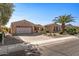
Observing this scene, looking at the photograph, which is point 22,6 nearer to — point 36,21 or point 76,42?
point 36,21

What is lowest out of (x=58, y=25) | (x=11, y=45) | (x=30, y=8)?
(x=11, y=45)

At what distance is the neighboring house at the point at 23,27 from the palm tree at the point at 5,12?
414mm

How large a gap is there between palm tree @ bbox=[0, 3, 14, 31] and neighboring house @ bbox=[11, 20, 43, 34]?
414 mm

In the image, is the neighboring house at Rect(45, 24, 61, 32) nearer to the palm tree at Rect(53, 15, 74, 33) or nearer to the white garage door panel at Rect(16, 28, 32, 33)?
the palm tree at Rect(53, 15, 74, 33)

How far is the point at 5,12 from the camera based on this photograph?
10602 millimetres

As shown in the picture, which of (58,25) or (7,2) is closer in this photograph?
(7,2)

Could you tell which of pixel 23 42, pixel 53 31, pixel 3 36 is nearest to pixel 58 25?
pixel 53 31

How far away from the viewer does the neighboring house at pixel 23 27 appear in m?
10.4

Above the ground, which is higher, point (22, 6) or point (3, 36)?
point (22, 6)

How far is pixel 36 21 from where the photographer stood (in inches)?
402

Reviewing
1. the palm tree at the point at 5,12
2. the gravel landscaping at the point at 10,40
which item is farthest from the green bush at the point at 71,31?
the palm tree at the point at 5,12

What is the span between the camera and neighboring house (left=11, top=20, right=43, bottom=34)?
34.2ft

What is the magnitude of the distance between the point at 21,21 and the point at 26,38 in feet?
2.68

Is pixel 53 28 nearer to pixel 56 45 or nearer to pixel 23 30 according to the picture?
pixel 56 45
